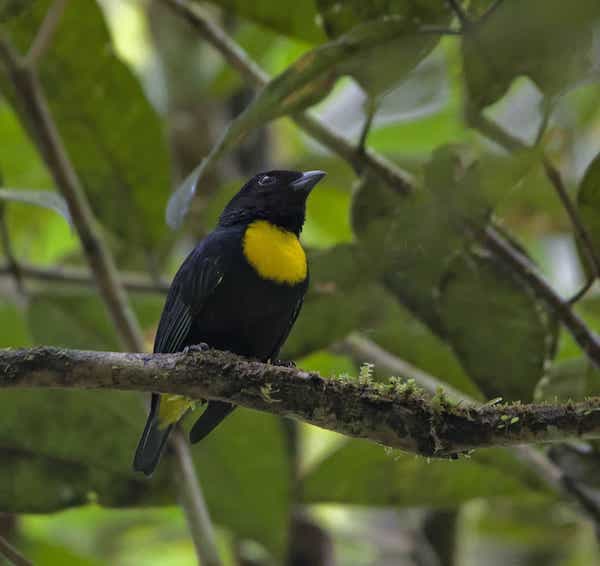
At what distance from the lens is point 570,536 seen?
16.3 feet

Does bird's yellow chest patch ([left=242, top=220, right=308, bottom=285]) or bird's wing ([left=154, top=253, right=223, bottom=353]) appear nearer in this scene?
bird's wing ([left=154, top=253, right=223, bottom=353])

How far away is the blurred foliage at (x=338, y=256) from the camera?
283 centimetres

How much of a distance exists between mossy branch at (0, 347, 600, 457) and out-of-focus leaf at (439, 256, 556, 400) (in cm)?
83

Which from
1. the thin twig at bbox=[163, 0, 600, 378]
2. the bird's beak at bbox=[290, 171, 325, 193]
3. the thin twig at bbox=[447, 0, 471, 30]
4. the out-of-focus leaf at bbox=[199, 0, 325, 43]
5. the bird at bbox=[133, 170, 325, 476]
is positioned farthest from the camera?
the bird's beak at bbox=[290, 171, 325, 193]

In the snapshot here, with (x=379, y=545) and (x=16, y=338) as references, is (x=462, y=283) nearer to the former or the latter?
(x=379, y=545)

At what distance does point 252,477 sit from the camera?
11.8ft

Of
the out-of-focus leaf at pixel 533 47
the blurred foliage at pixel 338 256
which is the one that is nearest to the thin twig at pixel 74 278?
the blurred foliage at pixel 338 256

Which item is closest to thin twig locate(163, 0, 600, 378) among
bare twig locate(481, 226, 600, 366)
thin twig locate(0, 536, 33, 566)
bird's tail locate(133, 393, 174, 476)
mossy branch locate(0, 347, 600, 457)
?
bare twig locate(481, 226, 600, 366)

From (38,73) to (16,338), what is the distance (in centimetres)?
119

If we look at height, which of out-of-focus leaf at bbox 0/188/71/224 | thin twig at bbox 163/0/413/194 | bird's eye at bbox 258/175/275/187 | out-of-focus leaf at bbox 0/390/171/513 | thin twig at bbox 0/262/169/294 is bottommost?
out-of-focus leaf at bbox 0/390/171/513

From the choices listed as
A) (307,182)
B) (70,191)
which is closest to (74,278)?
(70,191)

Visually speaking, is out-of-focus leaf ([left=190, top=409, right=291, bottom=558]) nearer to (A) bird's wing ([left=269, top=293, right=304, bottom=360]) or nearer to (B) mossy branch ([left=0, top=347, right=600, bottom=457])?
(A) bird's wing ([left=269, top=293, right=304, bottom=360])

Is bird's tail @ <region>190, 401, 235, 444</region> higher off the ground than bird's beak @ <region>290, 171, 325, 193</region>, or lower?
lower

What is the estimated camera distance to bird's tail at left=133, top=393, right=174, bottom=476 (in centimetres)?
314
